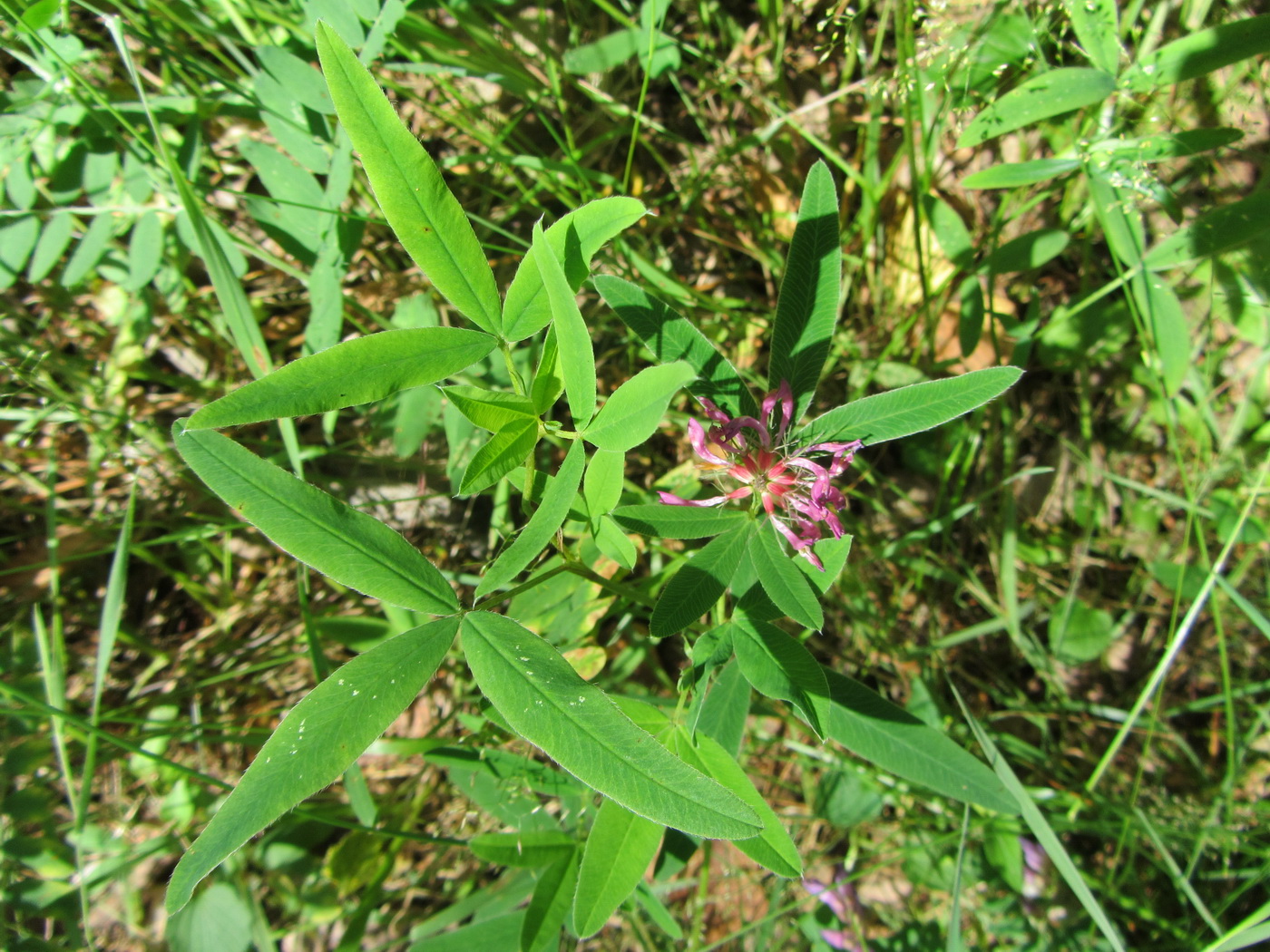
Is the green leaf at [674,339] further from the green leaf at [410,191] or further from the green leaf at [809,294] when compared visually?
the green leaf at [410,191]

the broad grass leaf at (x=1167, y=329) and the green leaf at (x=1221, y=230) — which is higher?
the green leaf at (x=1221, y=230)

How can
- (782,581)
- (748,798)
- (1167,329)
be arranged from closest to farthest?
(782,581), (748,798), (1167,329)

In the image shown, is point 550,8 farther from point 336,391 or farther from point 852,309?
point 336,391

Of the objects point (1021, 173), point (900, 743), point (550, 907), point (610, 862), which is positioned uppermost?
point (1021, 173)

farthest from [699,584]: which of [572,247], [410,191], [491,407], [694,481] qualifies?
[694,481]

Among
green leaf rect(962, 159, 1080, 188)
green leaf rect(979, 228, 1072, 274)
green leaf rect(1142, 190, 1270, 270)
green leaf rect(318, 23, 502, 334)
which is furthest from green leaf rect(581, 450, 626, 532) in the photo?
green leaf rect(1142, 190, 1270, 270)

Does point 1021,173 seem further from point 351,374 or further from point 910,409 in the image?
point 351,374

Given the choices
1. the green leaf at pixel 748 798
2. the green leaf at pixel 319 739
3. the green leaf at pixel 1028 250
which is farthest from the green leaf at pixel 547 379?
the green leaf at pixel 1028 250
